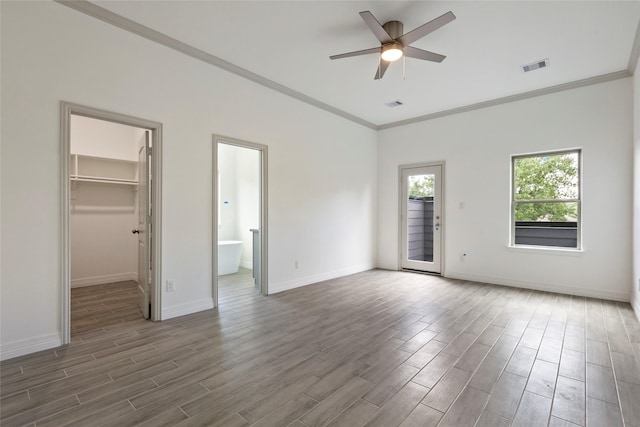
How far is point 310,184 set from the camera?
5.09 metres

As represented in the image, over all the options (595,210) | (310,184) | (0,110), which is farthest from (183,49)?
(595,210)

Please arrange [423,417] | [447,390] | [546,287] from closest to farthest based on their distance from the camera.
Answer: [423,417]
[447,390]
[546,287]

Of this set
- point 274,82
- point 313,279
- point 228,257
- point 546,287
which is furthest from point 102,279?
point 546,287

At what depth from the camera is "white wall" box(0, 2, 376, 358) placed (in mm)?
2500

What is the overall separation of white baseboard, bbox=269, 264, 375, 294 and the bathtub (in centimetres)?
169

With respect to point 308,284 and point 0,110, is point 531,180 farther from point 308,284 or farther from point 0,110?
point 0,110

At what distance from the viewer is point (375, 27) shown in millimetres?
2771

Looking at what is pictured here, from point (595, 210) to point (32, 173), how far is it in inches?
252

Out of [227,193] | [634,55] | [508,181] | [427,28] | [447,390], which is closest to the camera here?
[447,390]

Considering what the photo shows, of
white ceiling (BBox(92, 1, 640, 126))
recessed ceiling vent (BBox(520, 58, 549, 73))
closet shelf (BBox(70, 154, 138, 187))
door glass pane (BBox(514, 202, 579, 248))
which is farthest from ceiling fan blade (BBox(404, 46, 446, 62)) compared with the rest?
closet shelf (BBox(70, 154, 138, 187))

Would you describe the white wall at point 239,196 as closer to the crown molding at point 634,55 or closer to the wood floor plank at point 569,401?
the wood floor plank at point 569,401

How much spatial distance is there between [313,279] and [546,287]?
139 inches

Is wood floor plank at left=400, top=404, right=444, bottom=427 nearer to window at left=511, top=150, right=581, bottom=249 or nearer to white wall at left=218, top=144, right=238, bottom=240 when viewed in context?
window at left=511, top=150, right=581, bottom=249

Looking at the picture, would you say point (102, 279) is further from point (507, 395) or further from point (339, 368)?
point (507, 395)
